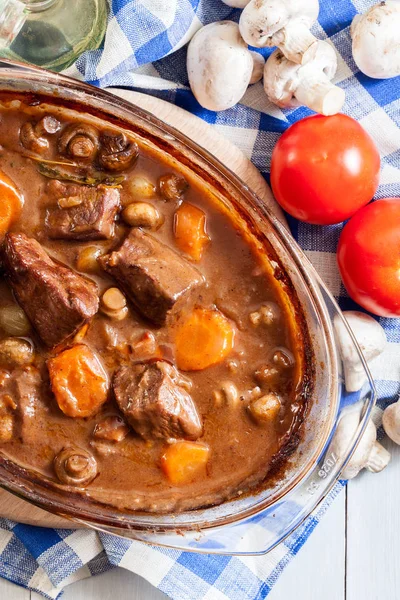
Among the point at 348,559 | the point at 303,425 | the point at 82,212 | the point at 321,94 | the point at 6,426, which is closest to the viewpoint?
the point at 82,212

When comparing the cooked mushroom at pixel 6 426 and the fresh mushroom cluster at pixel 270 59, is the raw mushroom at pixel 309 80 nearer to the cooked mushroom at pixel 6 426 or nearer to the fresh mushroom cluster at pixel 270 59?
the fresh mushroom cluster at pixel 270 59

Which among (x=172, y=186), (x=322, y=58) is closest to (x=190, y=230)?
(x=172, y=186)

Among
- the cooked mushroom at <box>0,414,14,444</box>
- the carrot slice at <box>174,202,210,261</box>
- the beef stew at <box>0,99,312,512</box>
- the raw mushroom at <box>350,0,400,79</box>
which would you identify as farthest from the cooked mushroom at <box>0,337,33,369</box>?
the raw mushroom at <box>350,0,400,79</box>

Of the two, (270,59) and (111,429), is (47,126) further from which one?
(111,429)

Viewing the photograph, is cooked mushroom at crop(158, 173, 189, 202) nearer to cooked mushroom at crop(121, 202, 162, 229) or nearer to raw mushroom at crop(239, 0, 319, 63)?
cooked mushroom at crop(121, 202, 162, 229)

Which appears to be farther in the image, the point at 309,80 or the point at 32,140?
the point at 309,80
